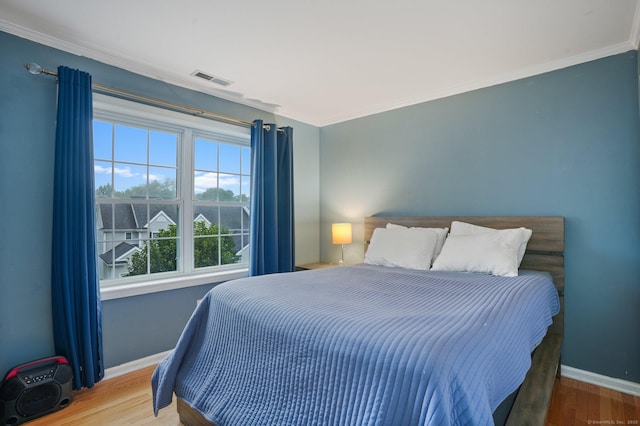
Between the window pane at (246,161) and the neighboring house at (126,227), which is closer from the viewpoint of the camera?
the neighboring house at (126,227)

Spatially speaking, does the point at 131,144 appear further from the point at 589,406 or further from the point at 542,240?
the point at 589,406

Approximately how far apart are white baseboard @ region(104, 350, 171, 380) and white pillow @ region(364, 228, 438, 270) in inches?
77.1

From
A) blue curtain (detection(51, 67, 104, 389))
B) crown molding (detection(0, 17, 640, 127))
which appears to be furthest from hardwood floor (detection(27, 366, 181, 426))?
crown molding (detection(0, 17, 640, 127))

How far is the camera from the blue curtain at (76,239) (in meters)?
2.21

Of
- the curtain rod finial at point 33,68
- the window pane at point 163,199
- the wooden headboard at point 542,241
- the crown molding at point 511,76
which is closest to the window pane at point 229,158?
the window pane at point 163,199

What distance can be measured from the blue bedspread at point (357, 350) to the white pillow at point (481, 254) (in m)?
0.12

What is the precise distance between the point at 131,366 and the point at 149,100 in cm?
209

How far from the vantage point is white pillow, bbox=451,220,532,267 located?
252 centimetres

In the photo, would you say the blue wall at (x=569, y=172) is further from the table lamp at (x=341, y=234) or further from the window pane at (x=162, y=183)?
the window pane at (x=162, y=183)

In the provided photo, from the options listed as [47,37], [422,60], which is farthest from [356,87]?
[47,37]

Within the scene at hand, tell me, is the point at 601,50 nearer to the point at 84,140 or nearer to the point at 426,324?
the point at 426,324

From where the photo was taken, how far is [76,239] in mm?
2275

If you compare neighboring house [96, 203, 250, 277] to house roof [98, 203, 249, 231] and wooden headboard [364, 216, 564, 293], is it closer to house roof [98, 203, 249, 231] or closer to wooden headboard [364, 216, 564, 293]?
house roof [98, 203, 249, 231]

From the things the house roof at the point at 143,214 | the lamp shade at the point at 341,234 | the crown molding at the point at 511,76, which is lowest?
the lamp shade at the point at 341,234
